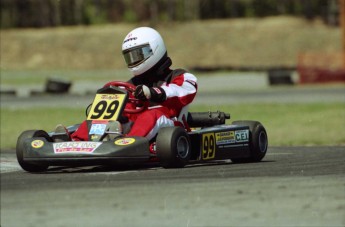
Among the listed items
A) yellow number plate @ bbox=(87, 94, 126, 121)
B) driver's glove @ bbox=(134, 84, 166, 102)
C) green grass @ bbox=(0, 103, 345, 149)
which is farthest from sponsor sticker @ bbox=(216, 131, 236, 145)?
green grass @ bbox=(0, 103, 345, 149)

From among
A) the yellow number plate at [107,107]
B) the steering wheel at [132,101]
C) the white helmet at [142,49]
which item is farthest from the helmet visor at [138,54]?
the yellow number plate at [107,107]

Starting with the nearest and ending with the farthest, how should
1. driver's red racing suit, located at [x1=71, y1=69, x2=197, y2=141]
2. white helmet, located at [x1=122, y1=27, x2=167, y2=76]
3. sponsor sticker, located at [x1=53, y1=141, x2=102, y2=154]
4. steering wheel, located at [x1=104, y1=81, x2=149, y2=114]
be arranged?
sponsor sticker, located at [x1=53, y1=141, x2=102, y2=154]
driver's red racing suit, located at [x1=71, y1=69, x2=197, y2=141]
steering wheel, located at [x1=104, y1=81, x2=149, y2=114]
white helmet, located at [x1=122, y1=27, x2=167, y2=76]

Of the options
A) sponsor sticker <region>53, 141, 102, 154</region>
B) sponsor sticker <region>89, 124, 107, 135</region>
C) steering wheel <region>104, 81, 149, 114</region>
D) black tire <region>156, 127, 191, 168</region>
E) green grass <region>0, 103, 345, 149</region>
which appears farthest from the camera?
green grass <region>0, 103, 345, 149</region>

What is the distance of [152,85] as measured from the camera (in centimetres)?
1060

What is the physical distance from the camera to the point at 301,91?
102 ft

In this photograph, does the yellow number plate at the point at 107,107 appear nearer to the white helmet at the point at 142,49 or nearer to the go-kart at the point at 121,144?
the go-kart at the point at 121,144

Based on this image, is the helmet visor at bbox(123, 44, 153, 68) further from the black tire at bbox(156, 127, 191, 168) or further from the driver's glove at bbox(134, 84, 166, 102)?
the black tire at bbox(156, 127, 191, 168)

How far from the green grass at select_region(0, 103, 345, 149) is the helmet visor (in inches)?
200

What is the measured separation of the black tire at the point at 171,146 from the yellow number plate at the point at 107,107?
505 millimetres

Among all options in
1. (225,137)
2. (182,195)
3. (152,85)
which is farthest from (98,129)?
(182,195)

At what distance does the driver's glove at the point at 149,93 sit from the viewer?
9930 millimetres

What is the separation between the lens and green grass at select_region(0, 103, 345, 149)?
15883mm

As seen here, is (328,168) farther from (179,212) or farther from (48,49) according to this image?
(48,49)

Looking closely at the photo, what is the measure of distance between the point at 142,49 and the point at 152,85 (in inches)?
16.1
